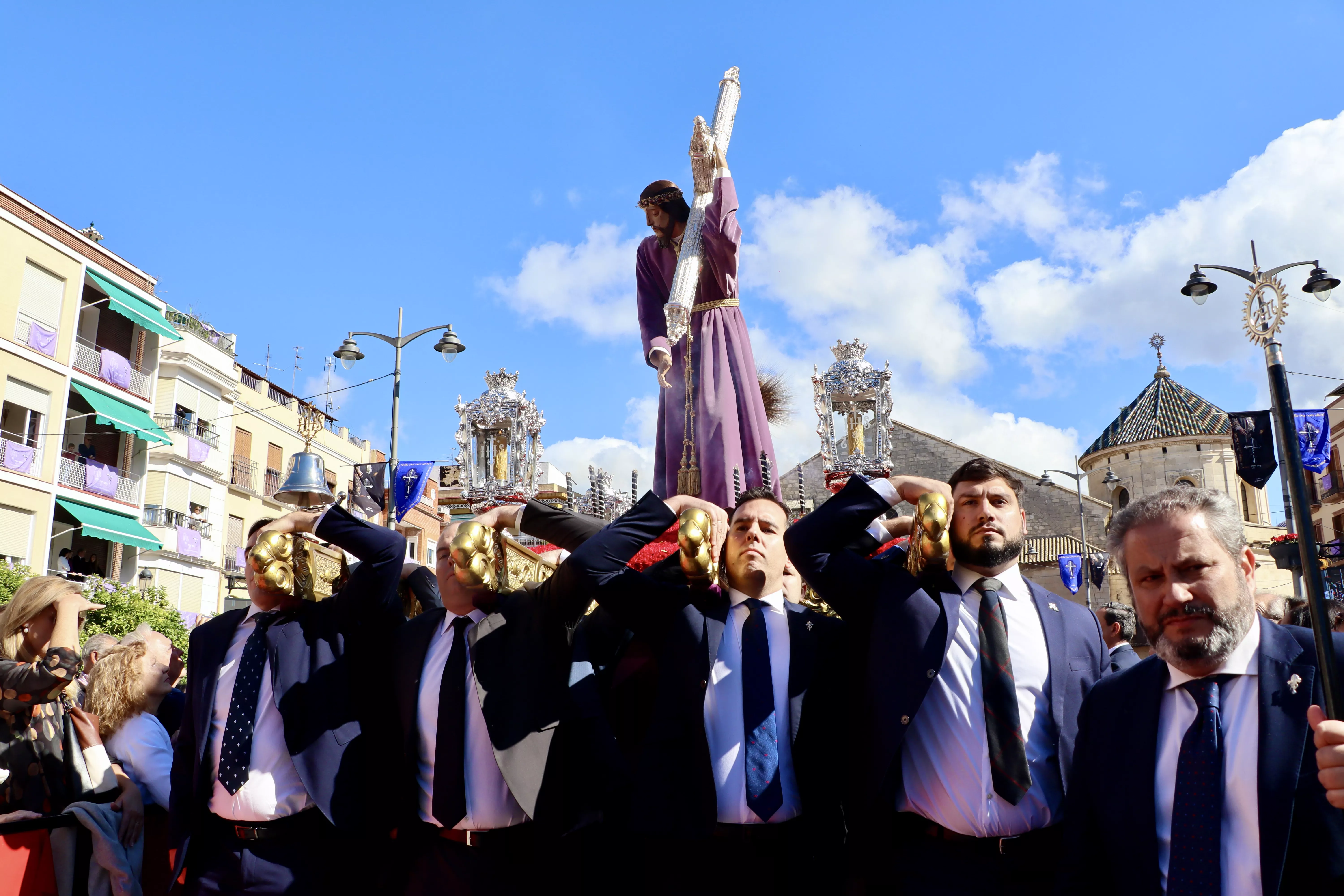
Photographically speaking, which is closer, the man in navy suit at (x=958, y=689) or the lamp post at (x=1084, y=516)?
the man in navy suit at (x=958, y=689)

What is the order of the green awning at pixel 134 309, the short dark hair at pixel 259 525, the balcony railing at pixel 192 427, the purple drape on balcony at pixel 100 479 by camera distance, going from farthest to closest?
the balcony railing at pixel 192 427 → the green awning at pixel 134 309 → the purple drape on balcony at pixel 100 479 → the short dark hair at pixel 259 525

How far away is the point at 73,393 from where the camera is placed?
83.4ft

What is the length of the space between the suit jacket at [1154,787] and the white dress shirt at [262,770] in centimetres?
267

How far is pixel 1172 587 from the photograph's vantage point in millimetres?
2338

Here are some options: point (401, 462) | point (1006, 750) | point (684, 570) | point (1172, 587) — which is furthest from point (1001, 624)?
point (401, 462)

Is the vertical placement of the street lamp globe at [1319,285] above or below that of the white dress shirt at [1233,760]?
above

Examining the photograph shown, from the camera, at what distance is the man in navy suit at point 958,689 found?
9.64ft

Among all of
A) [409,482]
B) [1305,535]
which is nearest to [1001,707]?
[1305,535]

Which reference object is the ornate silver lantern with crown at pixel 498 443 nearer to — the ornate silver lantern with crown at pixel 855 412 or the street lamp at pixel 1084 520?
the ornate silver lantern with crown at pixel 855 412

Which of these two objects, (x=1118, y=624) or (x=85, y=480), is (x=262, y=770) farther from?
(x=85, y=480)

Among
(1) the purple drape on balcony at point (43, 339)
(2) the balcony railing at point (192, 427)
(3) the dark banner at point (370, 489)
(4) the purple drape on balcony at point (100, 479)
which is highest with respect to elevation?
(1) the purple drape on balcony at point (43, 339)

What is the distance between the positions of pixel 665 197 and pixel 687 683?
15.8 feet

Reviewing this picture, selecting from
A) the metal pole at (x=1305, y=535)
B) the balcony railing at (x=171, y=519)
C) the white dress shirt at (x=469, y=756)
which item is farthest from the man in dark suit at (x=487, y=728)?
the balcony railing at (x=171, y=519)

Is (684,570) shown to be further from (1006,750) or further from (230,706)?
(230,706)
